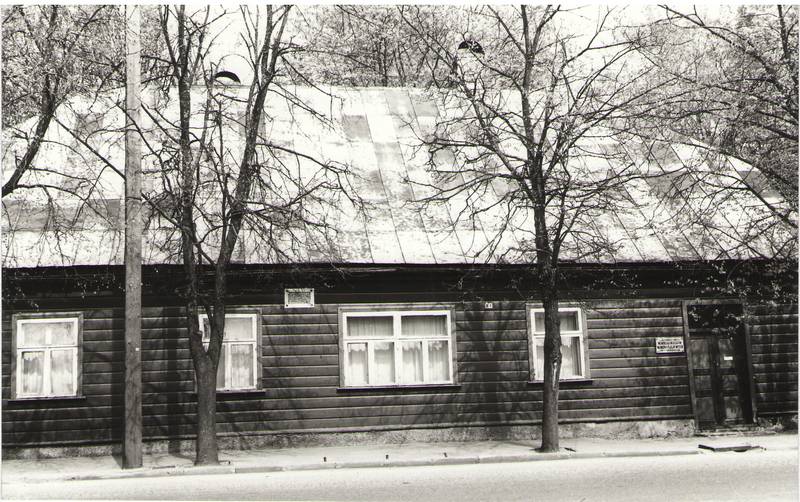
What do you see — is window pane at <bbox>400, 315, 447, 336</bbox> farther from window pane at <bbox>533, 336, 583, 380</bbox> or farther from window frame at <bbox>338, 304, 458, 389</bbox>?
window pane at <bbox>533, 336, 583, 380</bbox>

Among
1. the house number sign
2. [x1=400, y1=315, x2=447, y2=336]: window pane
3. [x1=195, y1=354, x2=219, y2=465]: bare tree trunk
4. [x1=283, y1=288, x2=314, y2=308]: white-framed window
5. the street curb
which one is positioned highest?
[x1=283, y1=288, x2=314, y2=308]: white-framed window

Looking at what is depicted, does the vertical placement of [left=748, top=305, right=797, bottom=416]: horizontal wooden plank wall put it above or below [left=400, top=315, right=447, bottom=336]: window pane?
below

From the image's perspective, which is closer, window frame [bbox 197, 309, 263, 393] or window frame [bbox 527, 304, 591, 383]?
window frame [bbox 197, 309, 263, 393]

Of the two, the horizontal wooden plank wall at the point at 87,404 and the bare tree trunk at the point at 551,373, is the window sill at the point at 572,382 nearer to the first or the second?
the bare tree trunk at the point at 551,373

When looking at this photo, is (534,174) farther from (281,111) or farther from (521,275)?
(281,111)

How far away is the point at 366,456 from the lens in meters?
14.5

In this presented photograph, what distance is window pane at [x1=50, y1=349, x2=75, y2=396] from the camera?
52.2 ft

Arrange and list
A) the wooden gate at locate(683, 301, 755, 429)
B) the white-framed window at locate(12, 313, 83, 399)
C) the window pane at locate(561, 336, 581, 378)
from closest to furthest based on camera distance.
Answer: the white-framed window at locate(12, 313, 83, 399)
the window pane at locate(561, 336, 581, 378)
the wooden gate at locate(683, 301, 755, 429)

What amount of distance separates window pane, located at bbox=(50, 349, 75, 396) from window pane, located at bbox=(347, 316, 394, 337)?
551 cm

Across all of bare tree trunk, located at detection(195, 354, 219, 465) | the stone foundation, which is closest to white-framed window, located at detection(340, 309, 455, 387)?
the stone foundation

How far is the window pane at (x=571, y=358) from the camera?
17438 millimetres

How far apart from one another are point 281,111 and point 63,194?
5759mm

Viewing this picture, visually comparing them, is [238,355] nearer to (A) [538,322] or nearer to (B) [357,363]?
(B) [357,363]

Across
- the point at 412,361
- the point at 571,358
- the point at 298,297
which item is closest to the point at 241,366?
the point at 298,297
